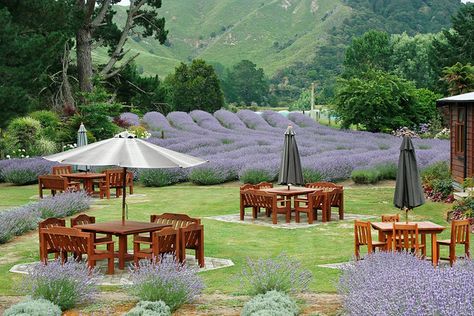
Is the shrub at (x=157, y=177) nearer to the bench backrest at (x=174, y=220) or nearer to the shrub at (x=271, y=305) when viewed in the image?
the bench backrest at (x=174, y=220)

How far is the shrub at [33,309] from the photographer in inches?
327

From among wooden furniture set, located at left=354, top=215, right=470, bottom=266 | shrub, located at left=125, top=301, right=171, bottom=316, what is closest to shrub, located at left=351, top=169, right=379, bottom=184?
wooden furniture set, located at left=354, top=215, right=470, bottom=266

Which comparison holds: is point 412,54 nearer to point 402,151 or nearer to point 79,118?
point 79,118

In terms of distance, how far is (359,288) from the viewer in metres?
8.01

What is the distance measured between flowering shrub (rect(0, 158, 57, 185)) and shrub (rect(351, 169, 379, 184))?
9.53 m

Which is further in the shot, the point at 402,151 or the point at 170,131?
the point at 170,131

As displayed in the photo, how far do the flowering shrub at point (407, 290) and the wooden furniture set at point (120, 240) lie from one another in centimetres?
339

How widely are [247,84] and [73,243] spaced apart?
9262cm

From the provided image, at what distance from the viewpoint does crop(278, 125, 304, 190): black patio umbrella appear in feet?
57.0

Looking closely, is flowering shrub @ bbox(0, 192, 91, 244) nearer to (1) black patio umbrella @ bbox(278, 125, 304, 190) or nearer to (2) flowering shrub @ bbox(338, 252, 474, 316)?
(1) black patio umbrella @ bbox(278, 125, 304, 190)

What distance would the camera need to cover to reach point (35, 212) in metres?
16.4

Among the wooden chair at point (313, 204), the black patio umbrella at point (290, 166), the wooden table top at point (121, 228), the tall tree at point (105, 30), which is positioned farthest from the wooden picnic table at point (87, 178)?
the tall tree at point (105, 30)

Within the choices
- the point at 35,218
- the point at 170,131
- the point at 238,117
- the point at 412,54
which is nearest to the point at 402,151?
the point at 35,218

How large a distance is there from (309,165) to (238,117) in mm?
24665
